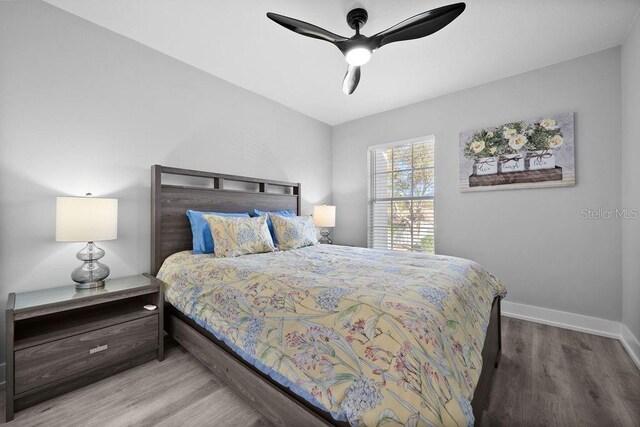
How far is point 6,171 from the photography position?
177 centimetres

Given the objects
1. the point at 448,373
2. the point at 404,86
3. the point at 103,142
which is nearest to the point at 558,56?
the point at 404,86

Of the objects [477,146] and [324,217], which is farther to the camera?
[324,217]

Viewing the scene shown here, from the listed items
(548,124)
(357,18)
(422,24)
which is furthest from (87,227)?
(548,124)

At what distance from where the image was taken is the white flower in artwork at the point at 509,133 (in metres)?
2.90

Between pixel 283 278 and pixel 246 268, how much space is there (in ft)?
1.27

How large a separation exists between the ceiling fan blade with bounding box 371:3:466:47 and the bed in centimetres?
157

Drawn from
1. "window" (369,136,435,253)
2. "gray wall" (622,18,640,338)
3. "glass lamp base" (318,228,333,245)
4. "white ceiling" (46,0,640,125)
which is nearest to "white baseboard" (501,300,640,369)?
"gray wall" (622,18,640,338)

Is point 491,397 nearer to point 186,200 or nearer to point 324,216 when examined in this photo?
point 324,216

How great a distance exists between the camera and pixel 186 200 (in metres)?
2.59

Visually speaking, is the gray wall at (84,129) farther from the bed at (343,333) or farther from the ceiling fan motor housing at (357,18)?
the ceiling fan motor housing at (357,18)

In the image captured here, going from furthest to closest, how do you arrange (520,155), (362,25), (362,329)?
(520,155)
(362,25)
(362,329)

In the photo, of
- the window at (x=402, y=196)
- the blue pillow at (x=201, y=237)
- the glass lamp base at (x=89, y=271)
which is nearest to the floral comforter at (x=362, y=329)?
the blue pillow at (x=201, y=237)

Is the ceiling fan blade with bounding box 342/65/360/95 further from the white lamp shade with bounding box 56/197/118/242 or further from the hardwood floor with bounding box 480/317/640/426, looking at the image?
the hardwood floor with bounding box 480/317/640/426

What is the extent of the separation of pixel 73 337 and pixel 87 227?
70cm
